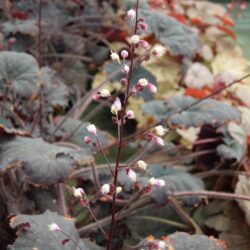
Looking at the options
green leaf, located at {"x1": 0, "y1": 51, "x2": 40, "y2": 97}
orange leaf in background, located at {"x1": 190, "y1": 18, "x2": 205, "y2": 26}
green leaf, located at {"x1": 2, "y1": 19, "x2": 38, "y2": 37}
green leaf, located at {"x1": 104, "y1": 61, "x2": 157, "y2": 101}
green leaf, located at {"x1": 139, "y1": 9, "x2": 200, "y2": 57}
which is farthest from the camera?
orange leaf in background, located at {"x1": 190, "y1": 18, "x2": 205, "y2": 26}

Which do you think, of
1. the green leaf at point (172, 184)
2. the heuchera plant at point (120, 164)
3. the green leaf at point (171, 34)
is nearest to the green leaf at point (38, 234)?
the heuchera plant at point (120, 164)

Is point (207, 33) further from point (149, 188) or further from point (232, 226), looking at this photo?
point (149, 188)

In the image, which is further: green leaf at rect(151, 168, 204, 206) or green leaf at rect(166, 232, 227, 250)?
green leaf at rect(151, 168, 204, 206)

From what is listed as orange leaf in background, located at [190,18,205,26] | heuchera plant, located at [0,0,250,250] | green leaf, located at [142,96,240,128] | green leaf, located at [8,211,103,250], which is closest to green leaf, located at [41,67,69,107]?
heuchera plant, located at [0,0,250,250]

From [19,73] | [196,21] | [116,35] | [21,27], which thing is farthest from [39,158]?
[196,21]

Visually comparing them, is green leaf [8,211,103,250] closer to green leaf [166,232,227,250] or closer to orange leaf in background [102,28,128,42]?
green leaf [166,232,227,250]
